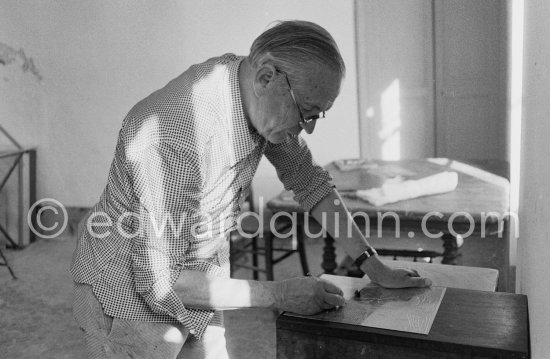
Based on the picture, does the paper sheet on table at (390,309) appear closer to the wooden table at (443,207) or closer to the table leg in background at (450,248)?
the wooden table at (443,207)

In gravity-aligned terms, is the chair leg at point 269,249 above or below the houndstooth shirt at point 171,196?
below

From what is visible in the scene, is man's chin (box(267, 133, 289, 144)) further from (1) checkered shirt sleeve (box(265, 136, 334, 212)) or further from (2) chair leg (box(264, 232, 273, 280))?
(2) chair leg (box(264, 232, 273, 280))

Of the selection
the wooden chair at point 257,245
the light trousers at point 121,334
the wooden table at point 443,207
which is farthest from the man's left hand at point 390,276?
the wooden chair at point 257,245

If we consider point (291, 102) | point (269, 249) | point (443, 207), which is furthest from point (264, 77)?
point (269, 249)

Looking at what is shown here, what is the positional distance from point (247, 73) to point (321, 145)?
389cm

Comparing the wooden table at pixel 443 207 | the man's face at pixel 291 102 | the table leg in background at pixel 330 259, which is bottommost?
the table leg in background at pixel 330 259

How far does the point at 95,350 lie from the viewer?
161 centimetres

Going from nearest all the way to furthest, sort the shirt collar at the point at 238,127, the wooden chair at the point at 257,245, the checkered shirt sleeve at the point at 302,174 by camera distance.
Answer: the shirt collar at the point at 238,127, the checkered shirt sleeve at the point at 302,174, the wooden chair at the point at 257,245

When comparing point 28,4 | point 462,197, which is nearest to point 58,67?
point 28,4

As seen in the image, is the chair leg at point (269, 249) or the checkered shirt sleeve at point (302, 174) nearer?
the checkered shirt sleeve at point (302, 174)

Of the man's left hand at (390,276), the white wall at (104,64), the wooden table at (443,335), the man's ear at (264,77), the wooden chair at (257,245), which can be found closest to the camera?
the wooden table at (443,335)

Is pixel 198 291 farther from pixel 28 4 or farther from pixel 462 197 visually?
pixel 28 4

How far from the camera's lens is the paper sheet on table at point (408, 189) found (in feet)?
10.2

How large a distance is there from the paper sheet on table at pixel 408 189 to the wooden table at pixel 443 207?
0.11 ft
